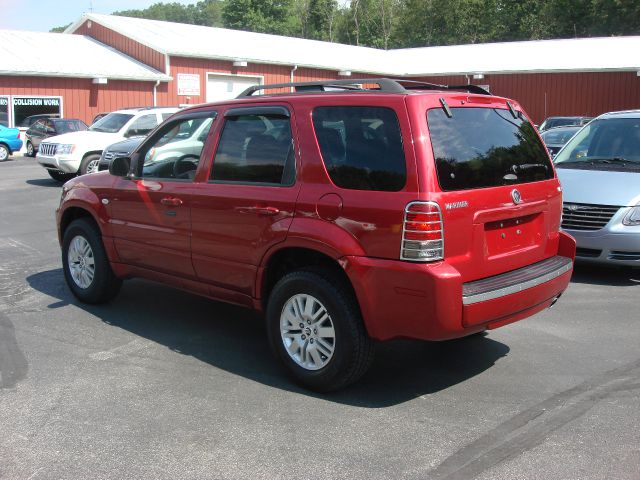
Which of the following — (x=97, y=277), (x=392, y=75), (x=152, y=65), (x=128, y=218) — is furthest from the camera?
(x=392, y=75)

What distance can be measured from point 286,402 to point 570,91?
104ft

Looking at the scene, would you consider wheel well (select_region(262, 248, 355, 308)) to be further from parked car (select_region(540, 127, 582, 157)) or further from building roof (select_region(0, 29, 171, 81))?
building roof (select_region(0, 29, 171, 81))

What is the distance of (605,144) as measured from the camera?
8.97 meters

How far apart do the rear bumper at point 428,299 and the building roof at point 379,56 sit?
28025mm

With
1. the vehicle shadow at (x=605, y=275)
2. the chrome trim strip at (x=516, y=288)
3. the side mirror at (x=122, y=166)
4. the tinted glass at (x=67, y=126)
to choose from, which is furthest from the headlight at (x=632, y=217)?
the tinted glass at (x=67, y=126)

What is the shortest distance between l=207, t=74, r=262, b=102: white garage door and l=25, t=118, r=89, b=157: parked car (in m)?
8.86

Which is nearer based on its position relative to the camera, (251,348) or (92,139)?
(251,348)

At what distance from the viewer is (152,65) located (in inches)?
1231

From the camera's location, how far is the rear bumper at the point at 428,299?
416 centimetres

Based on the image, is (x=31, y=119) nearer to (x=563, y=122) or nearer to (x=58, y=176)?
(x=58, y=176)

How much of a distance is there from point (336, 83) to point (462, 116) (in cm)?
113

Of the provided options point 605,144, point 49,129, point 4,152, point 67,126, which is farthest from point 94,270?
point 4,152

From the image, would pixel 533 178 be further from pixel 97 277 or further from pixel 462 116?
pixel 97 277

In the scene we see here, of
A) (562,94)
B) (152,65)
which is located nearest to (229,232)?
(152,65)
